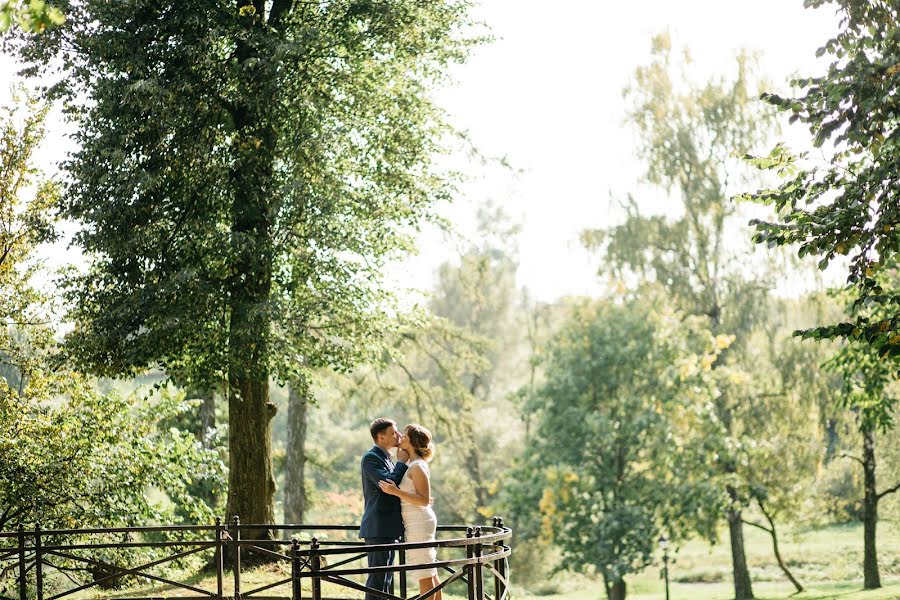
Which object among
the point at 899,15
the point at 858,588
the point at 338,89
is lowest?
the point at 858,588

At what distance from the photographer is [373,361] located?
50.9 ft

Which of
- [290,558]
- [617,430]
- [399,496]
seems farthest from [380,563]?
[617,430]

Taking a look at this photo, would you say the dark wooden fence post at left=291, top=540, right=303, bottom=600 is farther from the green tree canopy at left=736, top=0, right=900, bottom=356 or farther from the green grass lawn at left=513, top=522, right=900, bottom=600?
the green grass lawn at left=513, top=522, right=900, bottom=600

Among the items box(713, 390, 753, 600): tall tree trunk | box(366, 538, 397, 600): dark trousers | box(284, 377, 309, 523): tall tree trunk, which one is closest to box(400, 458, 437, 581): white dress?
box(366, 538, 397, 600): dark trousers

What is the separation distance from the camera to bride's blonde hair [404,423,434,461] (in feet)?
29.1

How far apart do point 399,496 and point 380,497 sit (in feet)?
1.15

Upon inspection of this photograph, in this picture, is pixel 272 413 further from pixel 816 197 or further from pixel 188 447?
pixel 816 197

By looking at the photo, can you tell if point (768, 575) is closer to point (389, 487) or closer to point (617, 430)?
point (617, 430)

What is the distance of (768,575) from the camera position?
34.2 m

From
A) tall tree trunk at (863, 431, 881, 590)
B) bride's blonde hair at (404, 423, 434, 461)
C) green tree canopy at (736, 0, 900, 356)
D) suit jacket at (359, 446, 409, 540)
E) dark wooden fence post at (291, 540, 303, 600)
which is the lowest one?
tall tree trunk at (863, 431, 881, 590)

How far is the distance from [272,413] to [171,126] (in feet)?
15.8

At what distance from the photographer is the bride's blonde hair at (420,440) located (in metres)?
8.87

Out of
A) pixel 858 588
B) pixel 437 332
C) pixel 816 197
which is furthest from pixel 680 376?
pixel 816 197

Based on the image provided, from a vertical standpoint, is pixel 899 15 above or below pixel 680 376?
above
